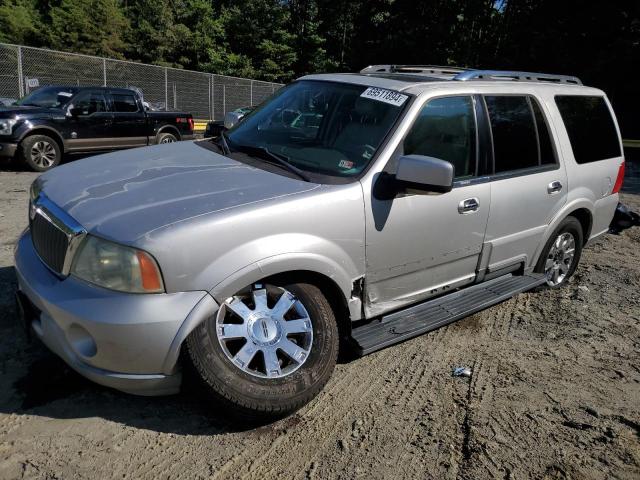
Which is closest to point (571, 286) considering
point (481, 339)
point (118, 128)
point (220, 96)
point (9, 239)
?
point (481, 339)

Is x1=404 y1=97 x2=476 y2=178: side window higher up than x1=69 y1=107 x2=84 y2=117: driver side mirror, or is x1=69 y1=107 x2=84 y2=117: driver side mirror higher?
x1=404 y1=97 x2=476 y2=178: side window

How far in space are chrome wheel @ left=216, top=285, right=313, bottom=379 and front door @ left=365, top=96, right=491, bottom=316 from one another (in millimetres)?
540

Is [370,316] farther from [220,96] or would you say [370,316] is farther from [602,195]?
[220,96]

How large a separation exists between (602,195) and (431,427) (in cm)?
318

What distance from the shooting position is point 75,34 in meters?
38.2

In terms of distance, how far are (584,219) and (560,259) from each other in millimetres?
451

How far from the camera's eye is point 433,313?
11.6 ft

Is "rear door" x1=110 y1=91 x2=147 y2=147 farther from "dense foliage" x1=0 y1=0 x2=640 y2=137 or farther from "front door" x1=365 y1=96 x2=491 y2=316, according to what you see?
"dense foliage" x1=0 y1=0 x2=640 y2=137

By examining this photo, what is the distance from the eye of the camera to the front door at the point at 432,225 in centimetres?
313

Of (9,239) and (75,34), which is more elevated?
(75,34)

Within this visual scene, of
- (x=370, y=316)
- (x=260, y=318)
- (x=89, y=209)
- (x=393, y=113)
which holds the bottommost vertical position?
(x=370, y=316)

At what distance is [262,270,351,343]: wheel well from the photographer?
279 cm

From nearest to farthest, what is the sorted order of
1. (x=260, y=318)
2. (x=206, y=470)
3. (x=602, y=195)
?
(x=206, y=470)
(x=260, y=318)
(x=602, y=195)

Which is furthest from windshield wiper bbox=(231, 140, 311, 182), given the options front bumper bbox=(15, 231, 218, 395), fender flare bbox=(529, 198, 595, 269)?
fender flare bbox=(529, 198, 595, 269)
